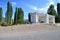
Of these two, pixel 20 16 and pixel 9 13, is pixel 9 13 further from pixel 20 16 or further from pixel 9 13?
pixel 20 16

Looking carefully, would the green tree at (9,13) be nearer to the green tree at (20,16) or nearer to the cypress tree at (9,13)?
the cypress tree at (9,13)

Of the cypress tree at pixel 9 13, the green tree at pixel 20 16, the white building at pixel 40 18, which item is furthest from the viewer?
the white building at pixel 40 18

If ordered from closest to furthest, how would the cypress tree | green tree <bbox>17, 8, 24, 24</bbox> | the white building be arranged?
the cypress tree → green tree <bbox>17, 8, 24, 24</bbox> → the white building

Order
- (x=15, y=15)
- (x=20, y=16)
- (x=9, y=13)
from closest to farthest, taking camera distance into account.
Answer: (x=9, y=13)
(x=15, y=15)
(x=20, y=16)

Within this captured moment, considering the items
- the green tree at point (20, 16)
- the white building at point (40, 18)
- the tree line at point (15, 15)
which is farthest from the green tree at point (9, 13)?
the white building at point (40, 18)

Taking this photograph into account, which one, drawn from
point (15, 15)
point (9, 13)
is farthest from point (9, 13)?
point (15, 15)

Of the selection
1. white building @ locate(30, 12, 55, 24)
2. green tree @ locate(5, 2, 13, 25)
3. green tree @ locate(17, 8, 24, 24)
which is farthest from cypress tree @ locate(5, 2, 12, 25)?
white building @ locate(30, 12, 55, 24)

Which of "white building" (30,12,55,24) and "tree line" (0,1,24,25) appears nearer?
"tree line" (0,1,24,25)

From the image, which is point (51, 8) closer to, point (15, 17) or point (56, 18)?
point (56, 18)

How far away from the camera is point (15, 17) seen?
44812 mm

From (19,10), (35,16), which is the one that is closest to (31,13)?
(35,16)

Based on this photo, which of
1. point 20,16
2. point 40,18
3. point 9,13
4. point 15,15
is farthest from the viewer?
point 40,18

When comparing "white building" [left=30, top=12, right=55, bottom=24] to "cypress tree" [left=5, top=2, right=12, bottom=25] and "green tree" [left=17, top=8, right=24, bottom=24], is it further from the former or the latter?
"cypress tree" [left=5, top=2, right=12, bottom=25]

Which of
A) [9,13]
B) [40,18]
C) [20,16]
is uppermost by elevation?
[9,13]
